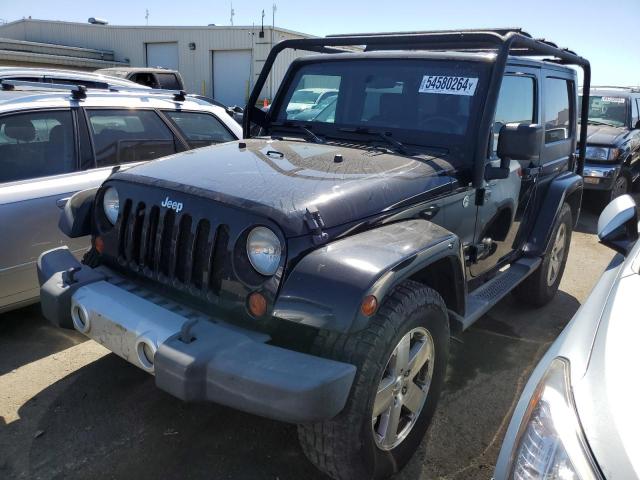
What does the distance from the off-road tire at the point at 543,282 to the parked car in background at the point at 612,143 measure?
12.8ft

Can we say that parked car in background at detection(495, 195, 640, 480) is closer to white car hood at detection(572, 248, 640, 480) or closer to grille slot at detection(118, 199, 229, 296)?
white car hood at detection(572, 248, 640, 480)

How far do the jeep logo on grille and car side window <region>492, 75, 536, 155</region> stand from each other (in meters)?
1.96

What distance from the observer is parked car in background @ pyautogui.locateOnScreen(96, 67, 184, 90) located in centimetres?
1100

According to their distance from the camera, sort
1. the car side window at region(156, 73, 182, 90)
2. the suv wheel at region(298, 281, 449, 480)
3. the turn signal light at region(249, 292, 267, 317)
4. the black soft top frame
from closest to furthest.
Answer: the suv wheel at region(298, 281, 449, 480) → the turn signal light at region(249, 292, 267, 317) → the black soft top frame → the car side window at region(156, 73, 182, 90)

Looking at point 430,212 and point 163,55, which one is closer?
point 430,212

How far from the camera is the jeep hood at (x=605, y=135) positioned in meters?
8.20

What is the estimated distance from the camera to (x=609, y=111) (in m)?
9.59

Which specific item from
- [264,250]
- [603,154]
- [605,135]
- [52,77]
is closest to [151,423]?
[264,250]

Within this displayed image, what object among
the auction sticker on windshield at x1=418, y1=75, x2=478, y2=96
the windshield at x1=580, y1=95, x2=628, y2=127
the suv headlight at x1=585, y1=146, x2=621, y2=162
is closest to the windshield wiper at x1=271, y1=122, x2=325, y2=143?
the auction sticker on windshield at x1=418, y1=75, x2=478, y2=96

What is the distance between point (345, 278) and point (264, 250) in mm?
412

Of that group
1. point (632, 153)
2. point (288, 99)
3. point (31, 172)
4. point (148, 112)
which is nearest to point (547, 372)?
point (288, 99)

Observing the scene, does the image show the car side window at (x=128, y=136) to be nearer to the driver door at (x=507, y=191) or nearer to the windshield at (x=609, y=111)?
the driver door at (x=507, y=191)

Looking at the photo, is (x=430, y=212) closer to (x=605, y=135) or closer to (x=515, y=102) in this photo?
(x=515, y=102)

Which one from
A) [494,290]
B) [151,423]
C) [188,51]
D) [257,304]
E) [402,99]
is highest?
[402,99]
